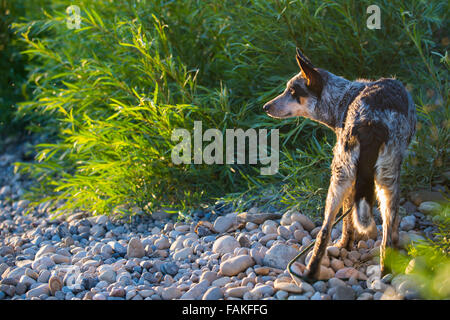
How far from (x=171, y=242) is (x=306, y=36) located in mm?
1970

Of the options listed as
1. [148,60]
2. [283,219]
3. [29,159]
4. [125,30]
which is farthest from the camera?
[29,159]

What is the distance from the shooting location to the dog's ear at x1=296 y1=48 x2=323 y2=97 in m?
3.15

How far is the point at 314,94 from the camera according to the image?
130 inches

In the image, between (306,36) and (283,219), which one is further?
(306,36)

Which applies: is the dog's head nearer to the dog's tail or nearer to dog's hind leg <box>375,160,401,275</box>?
the dog's tail


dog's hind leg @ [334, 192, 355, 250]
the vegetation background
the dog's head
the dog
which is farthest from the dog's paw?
the dog's head

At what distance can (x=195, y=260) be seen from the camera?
3373mm

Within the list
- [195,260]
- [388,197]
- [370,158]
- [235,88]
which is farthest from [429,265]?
[235,88]

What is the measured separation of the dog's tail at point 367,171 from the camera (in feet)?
8.81

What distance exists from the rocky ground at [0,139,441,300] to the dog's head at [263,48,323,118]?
75 centimetres

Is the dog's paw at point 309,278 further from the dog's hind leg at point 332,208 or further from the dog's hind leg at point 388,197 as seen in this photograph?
the dog's hind leg at point 388,197

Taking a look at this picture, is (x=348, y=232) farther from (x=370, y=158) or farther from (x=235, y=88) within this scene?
(x=235, y=88)
